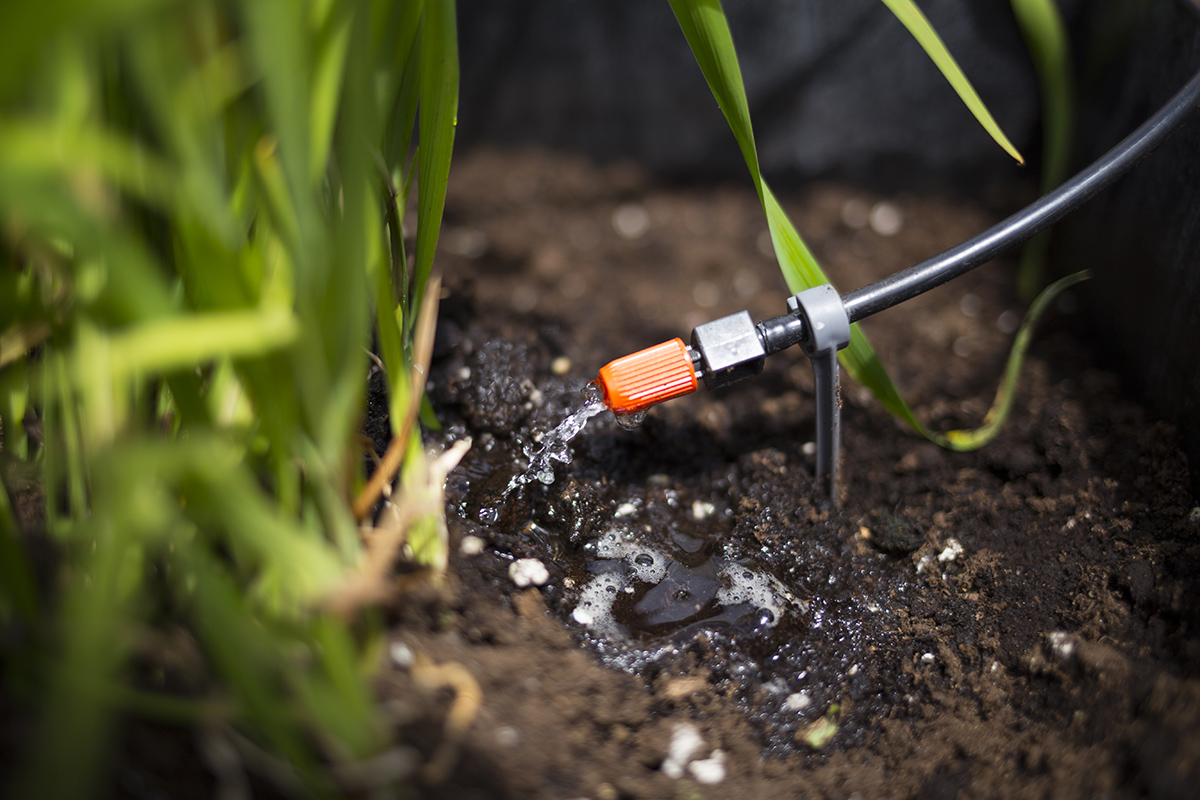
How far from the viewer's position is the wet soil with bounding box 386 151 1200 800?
603mm

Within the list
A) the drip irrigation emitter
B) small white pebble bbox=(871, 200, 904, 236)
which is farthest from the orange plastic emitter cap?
small white pebble bbox=(871, 200, 904, 236)

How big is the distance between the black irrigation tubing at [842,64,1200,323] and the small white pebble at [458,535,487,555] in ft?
1.49

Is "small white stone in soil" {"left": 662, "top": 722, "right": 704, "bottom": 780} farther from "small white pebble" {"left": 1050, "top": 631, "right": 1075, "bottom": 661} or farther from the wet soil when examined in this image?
"small white pebble" {"left": 1050, "top": 631, "right": 1075, "bottom": 661}

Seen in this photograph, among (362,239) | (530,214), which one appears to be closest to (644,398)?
(362,239)

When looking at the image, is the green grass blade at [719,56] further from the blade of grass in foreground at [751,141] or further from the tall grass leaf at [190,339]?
the tall grass leaf at [190,339]

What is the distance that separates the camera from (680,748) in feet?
2.14

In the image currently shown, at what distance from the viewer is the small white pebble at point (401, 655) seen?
57 cm

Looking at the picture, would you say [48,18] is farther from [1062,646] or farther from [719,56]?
[1062,646]

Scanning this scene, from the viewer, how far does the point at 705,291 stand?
51.6 inches

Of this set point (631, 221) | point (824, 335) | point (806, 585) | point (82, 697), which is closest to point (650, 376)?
point (824, 335)

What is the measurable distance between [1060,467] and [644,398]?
1.79 feet

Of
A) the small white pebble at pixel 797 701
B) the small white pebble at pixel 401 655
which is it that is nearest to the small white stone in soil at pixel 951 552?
the small white pebble at pixel 797 701

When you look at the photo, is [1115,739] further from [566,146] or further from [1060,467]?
[566,146]

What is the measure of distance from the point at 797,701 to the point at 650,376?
36 cm
